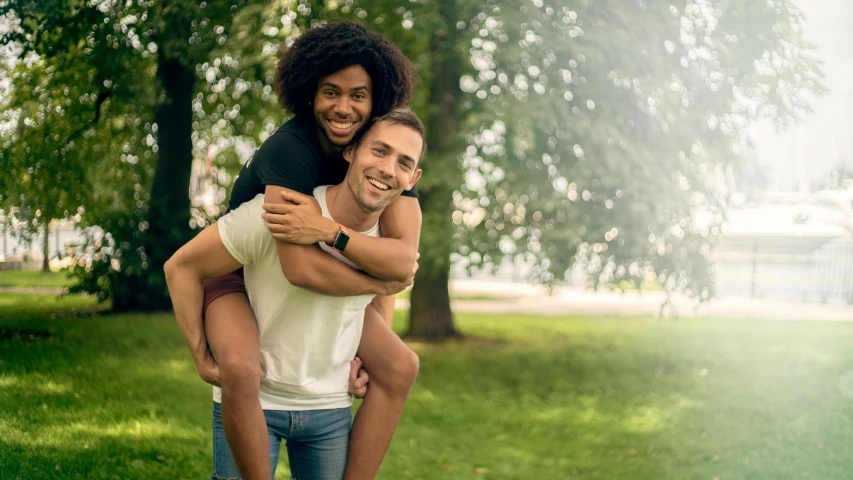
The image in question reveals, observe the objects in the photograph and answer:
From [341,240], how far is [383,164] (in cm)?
18

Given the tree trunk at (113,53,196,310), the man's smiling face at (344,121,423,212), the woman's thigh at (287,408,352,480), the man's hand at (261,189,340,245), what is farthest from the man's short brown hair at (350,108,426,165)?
the tree trunk at (113,53,196,310)

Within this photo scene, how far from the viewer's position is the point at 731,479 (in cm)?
429

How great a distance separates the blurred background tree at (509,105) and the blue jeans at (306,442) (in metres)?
3.61

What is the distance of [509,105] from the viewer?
5355 millimetres

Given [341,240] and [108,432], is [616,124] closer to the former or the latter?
[108,432]

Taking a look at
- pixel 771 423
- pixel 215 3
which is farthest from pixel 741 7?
pixel 215 3

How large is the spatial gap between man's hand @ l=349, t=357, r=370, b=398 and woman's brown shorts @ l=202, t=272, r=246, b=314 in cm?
30

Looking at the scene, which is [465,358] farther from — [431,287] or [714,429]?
[714,429]

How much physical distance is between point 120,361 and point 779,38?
19.1 ft

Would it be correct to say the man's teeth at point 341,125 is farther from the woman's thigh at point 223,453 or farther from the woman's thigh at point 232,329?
the woman's thigh at point 223,453

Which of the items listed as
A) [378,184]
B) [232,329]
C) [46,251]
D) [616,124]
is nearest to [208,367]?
[232,329]

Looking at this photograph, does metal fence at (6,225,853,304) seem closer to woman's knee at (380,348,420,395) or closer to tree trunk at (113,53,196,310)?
tree trunk at (113,53,196,310)

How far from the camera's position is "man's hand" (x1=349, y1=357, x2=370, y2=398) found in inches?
67.4

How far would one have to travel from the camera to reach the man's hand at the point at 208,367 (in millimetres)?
1620
